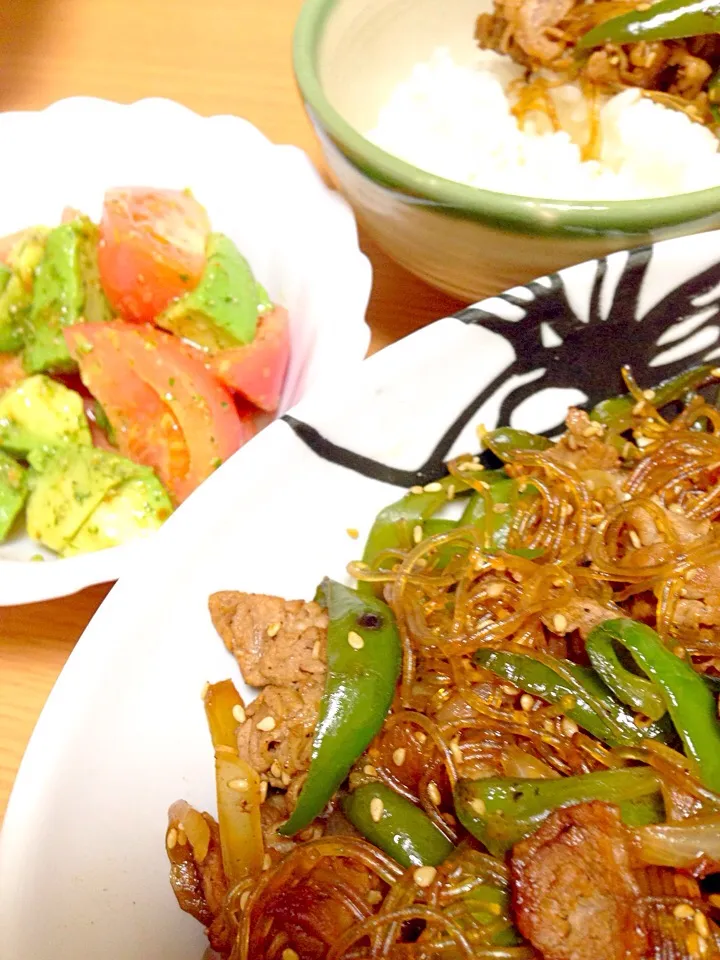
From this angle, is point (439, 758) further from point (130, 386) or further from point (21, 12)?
point (21, 12)

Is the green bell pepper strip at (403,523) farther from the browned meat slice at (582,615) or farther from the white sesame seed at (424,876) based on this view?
the white sesame seed at (424,876)

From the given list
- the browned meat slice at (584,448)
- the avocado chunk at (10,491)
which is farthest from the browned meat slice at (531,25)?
the avocado chunk at (10,491)

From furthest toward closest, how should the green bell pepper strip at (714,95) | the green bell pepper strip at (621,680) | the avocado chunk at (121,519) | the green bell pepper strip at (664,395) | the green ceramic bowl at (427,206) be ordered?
the green bell pepper strip at (714,95) < the avocado chunk at (121,519) < the green bell pepper strip at (664,395) < the green ceramic bowl at (427,206) < the green bell pepper strip at (621,680)

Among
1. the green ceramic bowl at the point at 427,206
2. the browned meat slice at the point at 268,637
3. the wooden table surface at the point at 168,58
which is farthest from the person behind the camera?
the wooden table surface at the point at 168,58

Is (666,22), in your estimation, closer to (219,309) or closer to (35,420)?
(219,309)

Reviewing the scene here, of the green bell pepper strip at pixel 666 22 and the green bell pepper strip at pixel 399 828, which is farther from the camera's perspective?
the green bell pepper strip at pixel 666 22

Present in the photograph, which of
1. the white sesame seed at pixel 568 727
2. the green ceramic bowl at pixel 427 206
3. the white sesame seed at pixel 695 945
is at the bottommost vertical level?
the white sesame seed at pixel 695 945

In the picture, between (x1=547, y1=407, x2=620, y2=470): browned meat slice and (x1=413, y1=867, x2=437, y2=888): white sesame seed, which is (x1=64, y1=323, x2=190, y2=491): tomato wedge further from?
(x1=413, y1=867, x2=437, y2=888): white sesame seed
